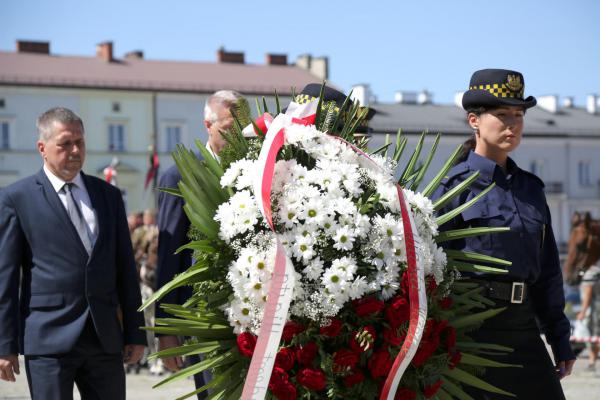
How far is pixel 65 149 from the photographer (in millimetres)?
5941

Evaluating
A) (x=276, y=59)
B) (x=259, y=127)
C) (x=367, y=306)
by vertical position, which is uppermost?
(x=276, y=59)

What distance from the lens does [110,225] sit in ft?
19.9

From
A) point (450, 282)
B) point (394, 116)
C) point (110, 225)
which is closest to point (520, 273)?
point (450, 282)

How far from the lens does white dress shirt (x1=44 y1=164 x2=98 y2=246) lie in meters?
5.98

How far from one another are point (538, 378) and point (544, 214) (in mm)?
824

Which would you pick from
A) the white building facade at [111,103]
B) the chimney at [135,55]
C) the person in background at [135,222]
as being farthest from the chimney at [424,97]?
the person in background at [135,222]

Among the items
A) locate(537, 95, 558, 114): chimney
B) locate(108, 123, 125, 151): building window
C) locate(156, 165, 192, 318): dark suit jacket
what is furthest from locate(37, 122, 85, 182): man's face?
locate(537, 95, 558, 114): chimney

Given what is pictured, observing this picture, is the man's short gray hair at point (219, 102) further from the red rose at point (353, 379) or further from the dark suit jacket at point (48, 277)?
the red rose at point (353, 379)

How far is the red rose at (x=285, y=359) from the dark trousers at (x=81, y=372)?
196 centimetres

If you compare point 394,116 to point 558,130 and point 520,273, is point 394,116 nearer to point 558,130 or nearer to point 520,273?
point 558,130

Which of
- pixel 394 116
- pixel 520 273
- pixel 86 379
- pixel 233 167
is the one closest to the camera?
pixel 233 167

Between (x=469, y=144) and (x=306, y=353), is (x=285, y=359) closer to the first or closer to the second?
(x=306, y=353)

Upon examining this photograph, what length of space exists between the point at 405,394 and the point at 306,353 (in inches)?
16.0

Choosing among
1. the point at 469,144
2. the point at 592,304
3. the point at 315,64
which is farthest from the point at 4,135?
the point at 469,144
